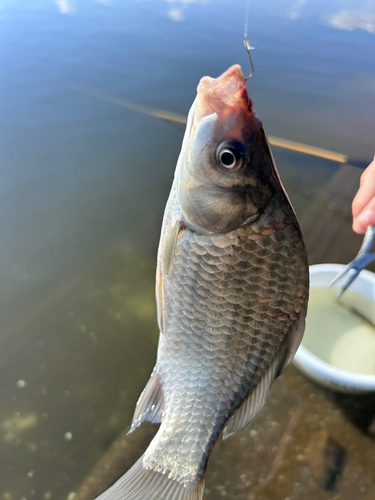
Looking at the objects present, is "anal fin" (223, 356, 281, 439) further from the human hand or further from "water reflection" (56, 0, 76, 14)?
"water reflection" (56, 0, 76, 14)

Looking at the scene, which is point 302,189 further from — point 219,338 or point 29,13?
point 29,13

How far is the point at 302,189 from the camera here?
2049 millimetres

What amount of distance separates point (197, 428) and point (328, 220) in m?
1.54

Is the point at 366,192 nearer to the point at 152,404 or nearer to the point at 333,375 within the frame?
the point at 333,375

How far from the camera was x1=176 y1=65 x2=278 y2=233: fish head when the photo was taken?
623 millimetres

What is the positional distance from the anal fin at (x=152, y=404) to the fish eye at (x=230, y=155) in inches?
25.5

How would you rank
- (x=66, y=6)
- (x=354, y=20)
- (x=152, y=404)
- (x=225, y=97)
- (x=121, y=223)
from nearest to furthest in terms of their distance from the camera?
(x=225, y=97), (x=152, y=404), (x=121, y=223), (x=354, y=20), (x=66, y=6)

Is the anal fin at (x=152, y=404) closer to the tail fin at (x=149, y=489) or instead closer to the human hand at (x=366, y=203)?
the tail fin at (x=149, y=489)

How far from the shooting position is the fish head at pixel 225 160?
62 centimetres

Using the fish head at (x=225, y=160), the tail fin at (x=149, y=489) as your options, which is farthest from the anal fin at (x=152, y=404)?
the fish head at (x=225, y=160)

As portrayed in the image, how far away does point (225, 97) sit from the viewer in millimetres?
628

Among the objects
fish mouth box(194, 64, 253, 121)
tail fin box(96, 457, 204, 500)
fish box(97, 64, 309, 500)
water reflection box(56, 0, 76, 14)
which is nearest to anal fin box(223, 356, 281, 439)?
fish box(97, 64, 309, 500)

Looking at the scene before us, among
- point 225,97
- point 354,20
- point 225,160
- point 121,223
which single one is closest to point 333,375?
point 225,160

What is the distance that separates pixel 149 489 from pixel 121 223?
1.37 m
